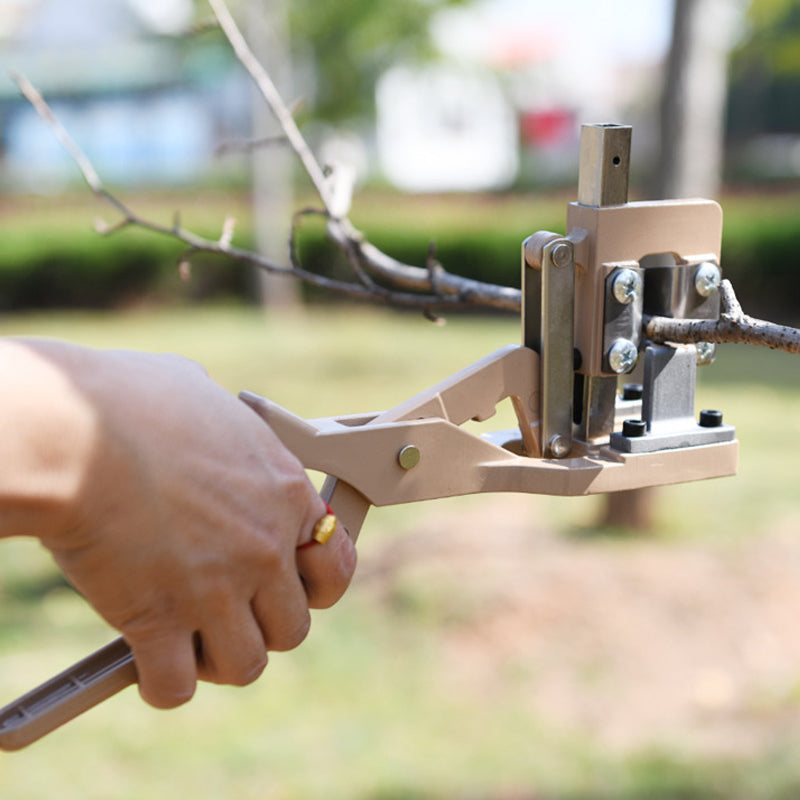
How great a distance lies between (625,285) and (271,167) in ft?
39.8

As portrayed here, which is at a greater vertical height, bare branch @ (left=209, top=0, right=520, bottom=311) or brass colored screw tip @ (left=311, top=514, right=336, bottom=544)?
bare branch @ (left=209, top=0, right=520, bottom=311)

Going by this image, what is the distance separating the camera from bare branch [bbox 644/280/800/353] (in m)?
1.08

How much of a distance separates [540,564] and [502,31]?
3724 cm

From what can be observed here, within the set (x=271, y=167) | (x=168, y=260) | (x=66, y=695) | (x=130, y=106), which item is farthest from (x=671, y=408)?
(x=130, y=106)

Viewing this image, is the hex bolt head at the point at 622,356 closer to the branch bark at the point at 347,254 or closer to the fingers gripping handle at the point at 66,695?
the branch bark at the point at 347,254

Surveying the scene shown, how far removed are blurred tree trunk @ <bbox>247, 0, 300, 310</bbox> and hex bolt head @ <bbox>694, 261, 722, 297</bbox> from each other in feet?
36.5

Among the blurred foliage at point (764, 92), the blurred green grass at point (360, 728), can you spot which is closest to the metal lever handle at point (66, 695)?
the blurred green grass at point (360, 728)

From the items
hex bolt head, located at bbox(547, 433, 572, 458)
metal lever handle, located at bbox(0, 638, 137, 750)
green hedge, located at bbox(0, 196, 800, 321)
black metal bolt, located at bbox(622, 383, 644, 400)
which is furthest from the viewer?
green hedge, located at bbox(0, 196, 800, 321)

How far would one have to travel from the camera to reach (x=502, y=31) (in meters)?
38.8

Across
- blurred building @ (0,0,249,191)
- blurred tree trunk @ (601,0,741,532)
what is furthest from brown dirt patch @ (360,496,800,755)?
blurred building @ (0,0,249,191)

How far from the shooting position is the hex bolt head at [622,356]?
1187 mm

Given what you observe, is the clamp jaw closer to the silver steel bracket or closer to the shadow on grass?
the silver steel bracket

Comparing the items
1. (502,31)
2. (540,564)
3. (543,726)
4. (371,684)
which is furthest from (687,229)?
(502,31)

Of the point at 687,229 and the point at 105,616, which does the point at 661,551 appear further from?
the point at 105,616
